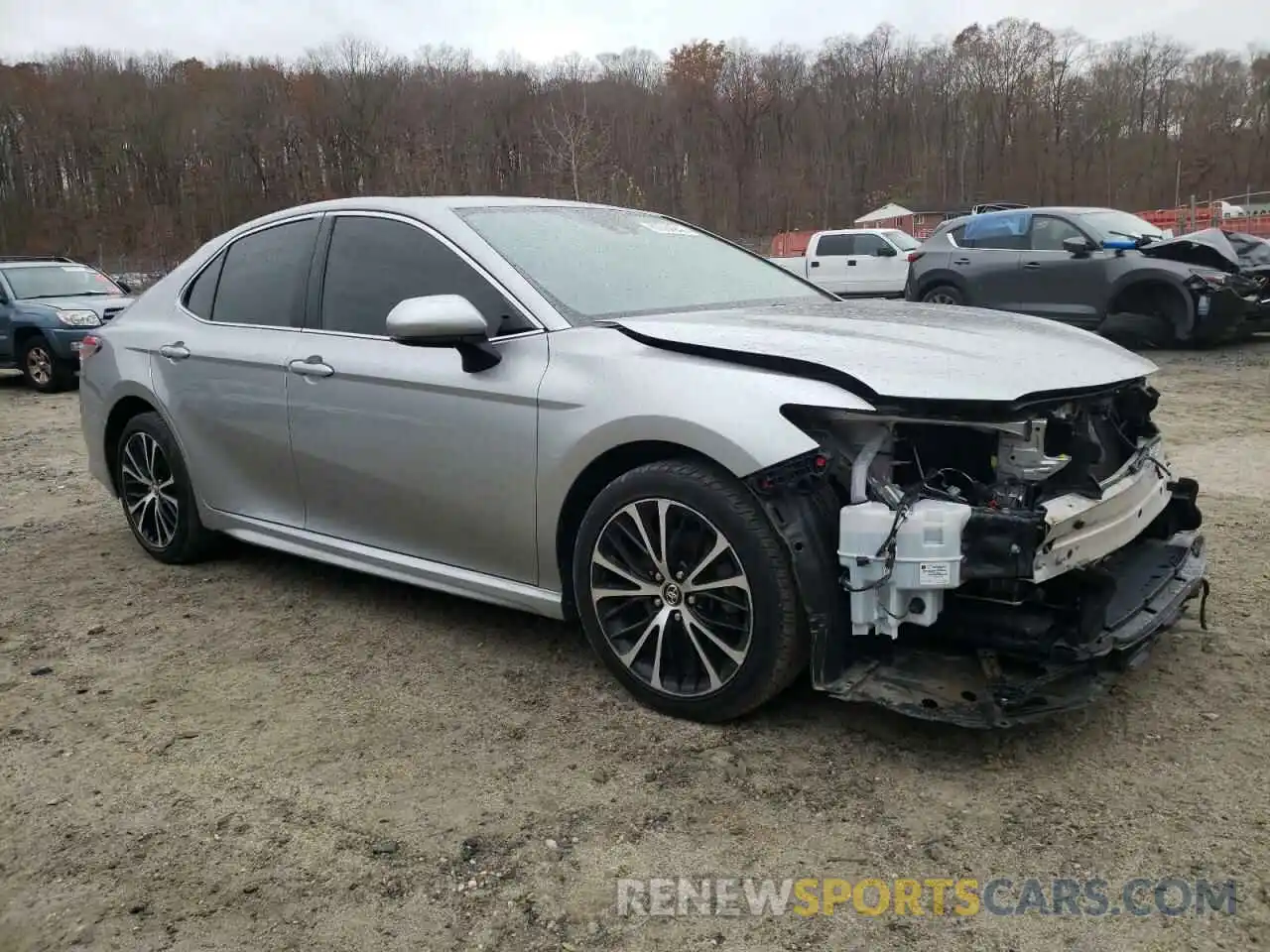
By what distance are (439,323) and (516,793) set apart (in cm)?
141

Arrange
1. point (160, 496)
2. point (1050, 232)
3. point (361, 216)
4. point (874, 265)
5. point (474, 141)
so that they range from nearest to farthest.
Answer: point (361, 216), point (160, 496), point (1050, 232), point (874, 265), point (474, 141)

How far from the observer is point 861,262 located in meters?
21.0

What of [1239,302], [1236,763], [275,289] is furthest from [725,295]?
[1239,302]

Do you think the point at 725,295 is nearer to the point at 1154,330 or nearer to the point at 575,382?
the point at 575,382

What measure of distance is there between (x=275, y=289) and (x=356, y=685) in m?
1.74

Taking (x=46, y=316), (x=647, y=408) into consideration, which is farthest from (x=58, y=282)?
(x=647, y=408)

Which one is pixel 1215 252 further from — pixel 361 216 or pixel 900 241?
pixel 900 241

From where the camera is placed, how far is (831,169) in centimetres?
7644

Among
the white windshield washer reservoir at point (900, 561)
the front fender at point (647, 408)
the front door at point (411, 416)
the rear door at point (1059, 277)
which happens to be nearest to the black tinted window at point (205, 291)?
the front door at point (411, 416)

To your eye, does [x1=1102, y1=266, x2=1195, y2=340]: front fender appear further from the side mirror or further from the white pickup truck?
the side mirror

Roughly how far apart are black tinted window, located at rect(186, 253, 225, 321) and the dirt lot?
4.62 ft

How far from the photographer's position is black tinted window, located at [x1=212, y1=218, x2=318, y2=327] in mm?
4230

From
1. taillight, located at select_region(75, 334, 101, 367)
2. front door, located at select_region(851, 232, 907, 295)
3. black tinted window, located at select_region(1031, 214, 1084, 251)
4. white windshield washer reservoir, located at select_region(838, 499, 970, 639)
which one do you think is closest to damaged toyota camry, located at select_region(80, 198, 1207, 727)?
white windshield washer reservoir, located at select_region(838, 499, 970, 639)

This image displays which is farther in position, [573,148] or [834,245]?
[573,148]
